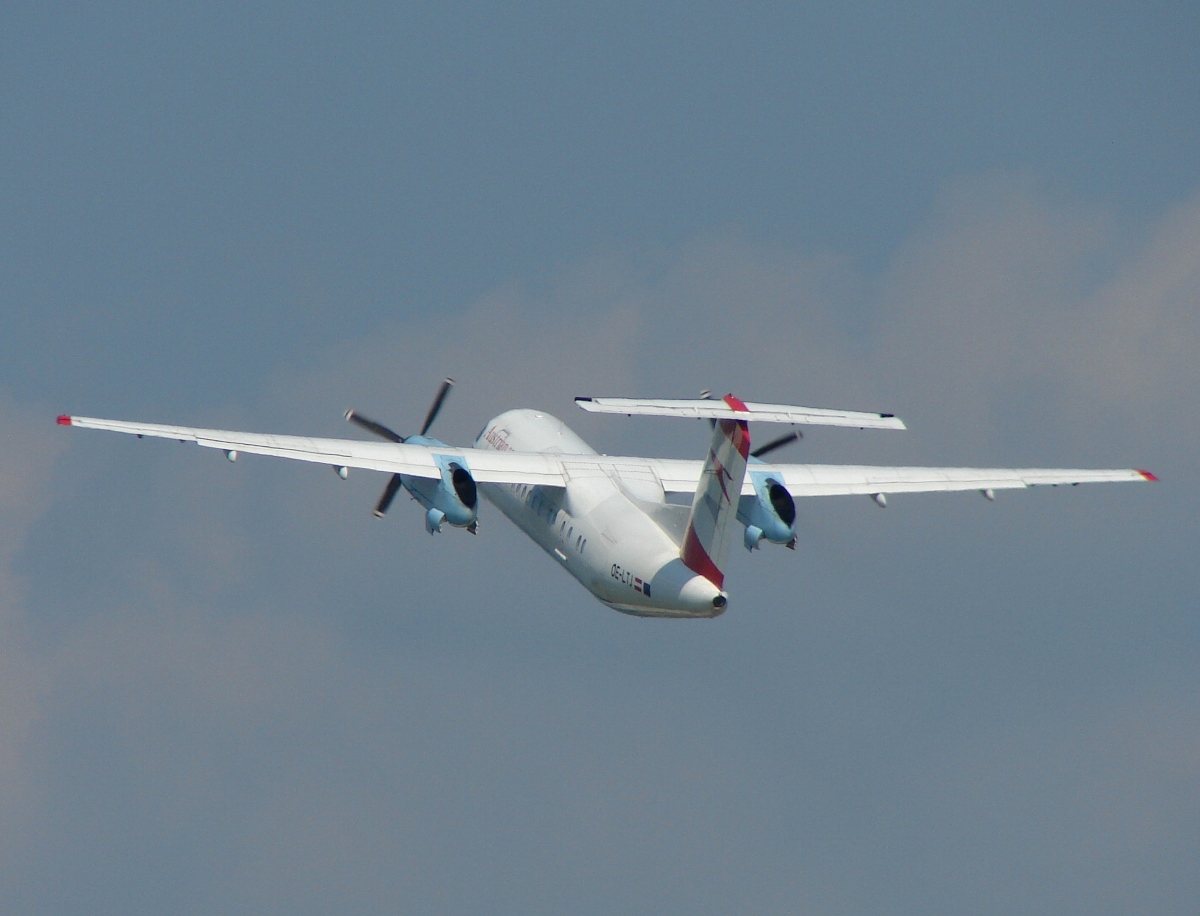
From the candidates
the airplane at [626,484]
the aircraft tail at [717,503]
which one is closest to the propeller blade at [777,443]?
the airplane at [626,484]

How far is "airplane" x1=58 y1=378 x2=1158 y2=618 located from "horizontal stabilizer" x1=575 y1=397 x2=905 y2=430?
50 mm

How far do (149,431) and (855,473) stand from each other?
21525 mm

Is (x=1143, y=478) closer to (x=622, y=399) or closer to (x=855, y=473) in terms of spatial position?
(x=855, y=473)

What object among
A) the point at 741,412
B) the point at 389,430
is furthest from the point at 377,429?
the point at 741,412

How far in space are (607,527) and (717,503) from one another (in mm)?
5457

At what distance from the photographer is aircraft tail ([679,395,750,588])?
162 ft

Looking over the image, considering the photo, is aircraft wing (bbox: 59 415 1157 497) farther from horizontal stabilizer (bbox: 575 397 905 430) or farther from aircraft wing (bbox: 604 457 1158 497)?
horizontal stabilizer (bbox: 575 397 905 430)

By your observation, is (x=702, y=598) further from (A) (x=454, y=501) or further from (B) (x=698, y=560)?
(A) (x=454, y=501)

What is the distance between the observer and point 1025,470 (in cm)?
Result: 5919

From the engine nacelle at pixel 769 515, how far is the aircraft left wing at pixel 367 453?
227 inches

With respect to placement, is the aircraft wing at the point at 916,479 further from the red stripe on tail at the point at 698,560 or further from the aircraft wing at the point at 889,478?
the red stripe on tail at the point at 698,560

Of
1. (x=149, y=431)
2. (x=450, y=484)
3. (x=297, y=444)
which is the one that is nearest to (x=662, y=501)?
(x=450, y=484)

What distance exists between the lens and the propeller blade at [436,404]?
63.4m

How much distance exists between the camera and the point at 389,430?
62.1 m
